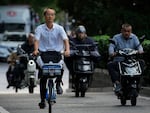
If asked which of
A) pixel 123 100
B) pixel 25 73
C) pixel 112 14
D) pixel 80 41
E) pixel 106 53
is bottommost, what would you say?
pixel 123 100

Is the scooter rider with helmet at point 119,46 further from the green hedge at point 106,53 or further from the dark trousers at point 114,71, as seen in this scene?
the green hedge at point 106,53

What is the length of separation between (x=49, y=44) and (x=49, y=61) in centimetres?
44

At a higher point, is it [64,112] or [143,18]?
[143,18]

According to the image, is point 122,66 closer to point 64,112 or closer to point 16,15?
point 64,112

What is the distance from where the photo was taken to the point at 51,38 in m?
12.0

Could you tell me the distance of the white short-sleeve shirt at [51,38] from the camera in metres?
11.9

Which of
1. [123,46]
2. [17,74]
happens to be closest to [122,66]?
[123,46]

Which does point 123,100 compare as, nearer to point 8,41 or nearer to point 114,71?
point 114,71

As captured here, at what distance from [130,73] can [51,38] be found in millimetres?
2347

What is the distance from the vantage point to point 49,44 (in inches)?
469

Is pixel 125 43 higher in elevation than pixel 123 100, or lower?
higher

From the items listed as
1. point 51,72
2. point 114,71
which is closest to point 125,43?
point 114,71

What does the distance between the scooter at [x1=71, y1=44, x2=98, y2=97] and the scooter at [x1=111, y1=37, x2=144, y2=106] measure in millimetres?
2728

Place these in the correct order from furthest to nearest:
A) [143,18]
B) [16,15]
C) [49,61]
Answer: [16,15], [143,18], [49,61]
